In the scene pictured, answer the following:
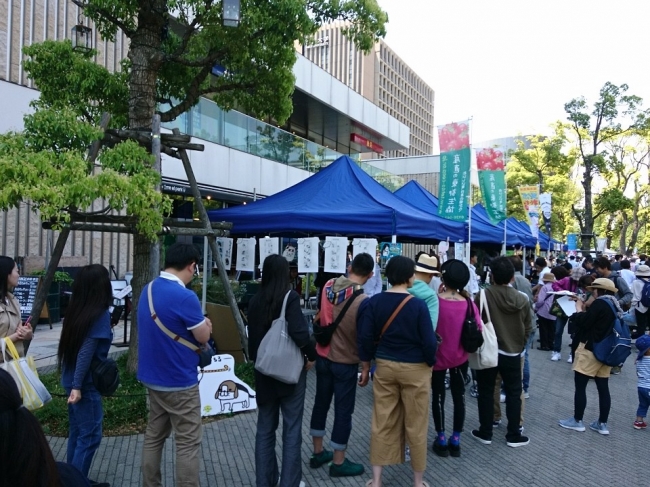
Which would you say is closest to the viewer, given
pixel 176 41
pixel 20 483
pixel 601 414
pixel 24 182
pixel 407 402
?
pixel 20 483

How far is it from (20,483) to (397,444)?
117 inches

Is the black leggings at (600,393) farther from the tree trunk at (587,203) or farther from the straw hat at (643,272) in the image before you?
the tree trunk at (587,203)

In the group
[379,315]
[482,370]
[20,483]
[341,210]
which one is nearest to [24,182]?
[379,315]

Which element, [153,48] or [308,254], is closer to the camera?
[153,48]

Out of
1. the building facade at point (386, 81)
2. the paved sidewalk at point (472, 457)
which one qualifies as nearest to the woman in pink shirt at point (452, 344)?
the paved sidewalk at point (472, 457)

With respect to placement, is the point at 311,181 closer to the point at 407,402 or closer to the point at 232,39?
the point at 232,39

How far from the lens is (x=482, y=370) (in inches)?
184

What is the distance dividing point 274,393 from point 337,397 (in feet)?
2.40

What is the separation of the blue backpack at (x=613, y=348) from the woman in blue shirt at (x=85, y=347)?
14.5 feet

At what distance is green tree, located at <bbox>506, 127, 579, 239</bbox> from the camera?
93.7 feet

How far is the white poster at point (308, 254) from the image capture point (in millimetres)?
7398

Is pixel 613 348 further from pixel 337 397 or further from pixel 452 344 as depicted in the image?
pixel 337 397

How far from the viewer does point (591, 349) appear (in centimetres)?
493

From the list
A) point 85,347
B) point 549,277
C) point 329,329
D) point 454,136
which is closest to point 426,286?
point 329,329
